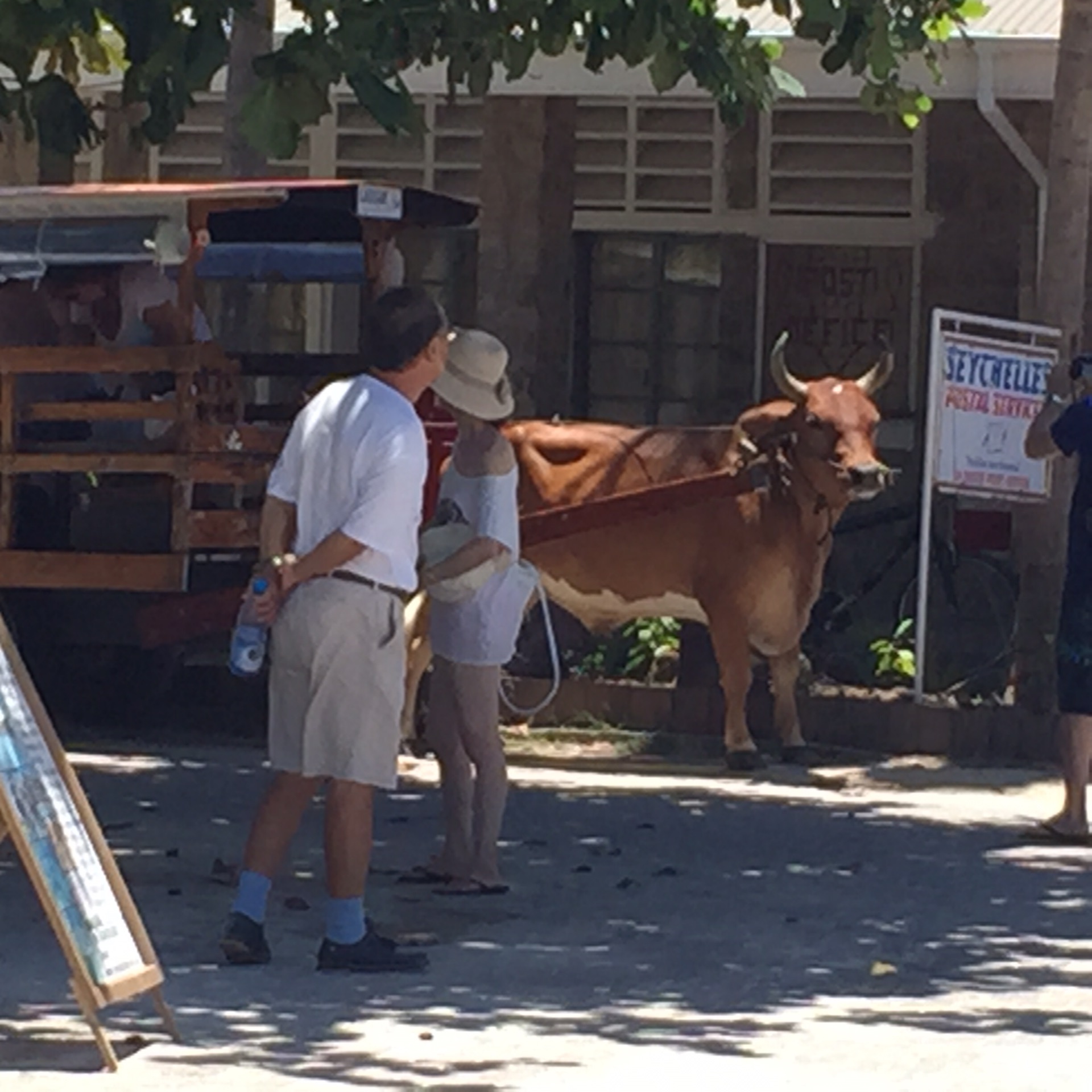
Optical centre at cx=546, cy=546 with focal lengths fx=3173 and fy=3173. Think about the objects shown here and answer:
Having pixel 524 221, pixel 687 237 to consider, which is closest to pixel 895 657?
pixel 524 221

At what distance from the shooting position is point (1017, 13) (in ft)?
56.5

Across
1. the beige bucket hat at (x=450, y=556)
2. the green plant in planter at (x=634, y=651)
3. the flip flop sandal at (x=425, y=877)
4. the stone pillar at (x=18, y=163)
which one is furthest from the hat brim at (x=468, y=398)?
the stone pillar at (x=18, y=163)

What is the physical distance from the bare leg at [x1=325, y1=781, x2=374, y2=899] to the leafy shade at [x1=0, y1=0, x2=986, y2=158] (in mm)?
2560

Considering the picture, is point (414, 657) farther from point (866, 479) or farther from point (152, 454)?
point (152, 454)

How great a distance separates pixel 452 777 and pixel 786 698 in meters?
4.14

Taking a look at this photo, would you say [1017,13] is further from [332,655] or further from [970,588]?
[332,655]

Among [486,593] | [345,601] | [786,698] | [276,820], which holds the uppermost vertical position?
[345,601]

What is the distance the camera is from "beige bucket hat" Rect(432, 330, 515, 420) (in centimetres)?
1026

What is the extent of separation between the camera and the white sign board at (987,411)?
14.7 m

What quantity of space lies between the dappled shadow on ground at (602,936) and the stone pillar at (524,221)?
4.60 meters

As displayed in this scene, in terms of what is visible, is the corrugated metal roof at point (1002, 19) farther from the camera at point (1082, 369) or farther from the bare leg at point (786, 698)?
the camera at point (1082, 369)

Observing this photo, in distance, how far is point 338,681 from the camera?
347 inches

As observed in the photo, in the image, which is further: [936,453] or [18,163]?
[18,163]

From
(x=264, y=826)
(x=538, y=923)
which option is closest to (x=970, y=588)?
(x=538, y=923)
